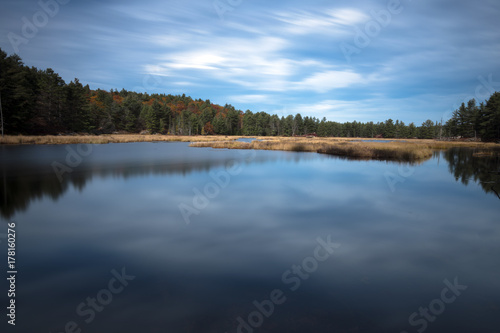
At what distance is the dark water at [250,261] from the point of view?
520 cm

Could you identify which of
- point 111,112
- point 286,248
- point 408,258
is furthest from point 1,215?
point 111,112

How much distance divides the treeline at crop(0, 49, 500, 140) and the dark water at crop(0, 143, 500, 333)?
5800 cm

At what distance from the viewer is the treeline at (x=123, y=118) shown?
59375mm

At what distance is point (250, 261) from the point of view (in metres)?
7.61

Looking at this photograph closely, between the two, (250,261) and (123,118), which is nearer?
(250,261)

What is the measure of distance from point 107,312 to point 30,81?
91.1 m

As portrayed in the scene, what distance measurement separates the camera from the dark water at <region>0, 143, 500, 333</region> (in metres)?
5.20

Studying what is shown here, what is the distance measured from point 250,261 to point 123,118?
120131 mm

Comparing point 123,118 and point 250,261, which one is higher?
point 123,118

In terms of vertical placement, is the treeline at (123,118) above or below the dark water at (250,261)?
above

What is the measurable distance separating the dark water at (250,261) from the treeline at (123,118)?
58.0 m

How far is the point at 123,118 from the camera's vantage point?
114m

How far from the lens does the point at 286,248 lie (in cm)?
863

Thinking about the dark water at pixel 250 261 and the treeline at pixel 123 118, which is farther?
the treeline at pixel 123 118
